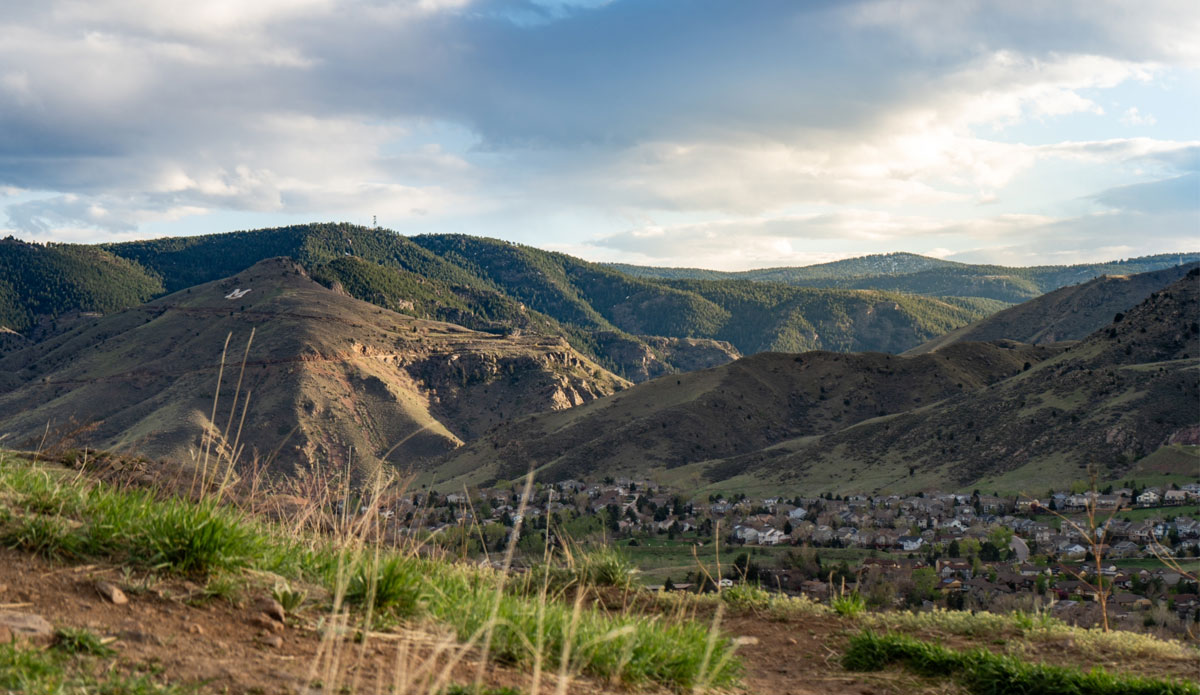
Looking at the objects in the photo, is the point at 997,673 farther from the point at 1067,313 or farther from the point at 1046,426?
the point at 1067,313

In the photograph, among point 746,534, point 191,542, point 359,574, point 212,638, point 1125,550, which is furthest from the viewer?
point 746,534

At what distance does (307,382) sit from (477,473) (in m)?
39.3

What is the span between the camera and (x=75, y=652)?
3.42 metres

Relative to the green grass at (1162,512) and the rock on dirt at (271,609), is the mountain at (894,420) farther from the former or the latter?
the rock on dirt at (271,609)

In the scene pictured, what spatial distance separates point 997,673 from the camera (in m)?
5.20

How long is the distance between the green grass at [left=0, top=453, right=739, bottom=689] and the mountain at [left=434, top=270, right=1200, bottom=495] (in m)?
47.2

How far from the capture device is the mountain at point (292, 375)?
96.4m

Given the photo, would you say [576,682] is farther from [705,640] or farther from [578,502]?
[578,502]

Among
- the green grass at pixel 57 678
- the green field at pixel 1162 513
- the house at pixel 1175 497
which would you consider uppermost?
the green grass at pixel 57 678

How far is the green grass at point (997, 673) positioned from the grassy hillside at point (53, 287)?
195 metres

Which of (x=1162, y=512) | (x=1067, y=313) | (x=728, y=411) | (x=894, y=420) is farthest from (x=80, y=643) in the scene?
(x=1067, y=313)

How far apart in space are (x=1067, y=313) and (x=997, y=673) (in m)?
157

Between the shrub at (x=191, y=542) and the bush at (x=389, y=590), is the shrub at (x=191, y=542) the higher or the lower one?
the higher one

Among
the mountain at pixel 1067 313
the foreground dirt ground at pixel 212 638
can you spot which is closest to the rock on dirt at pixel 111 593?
the foreground dirt ground at pixel 212 638
